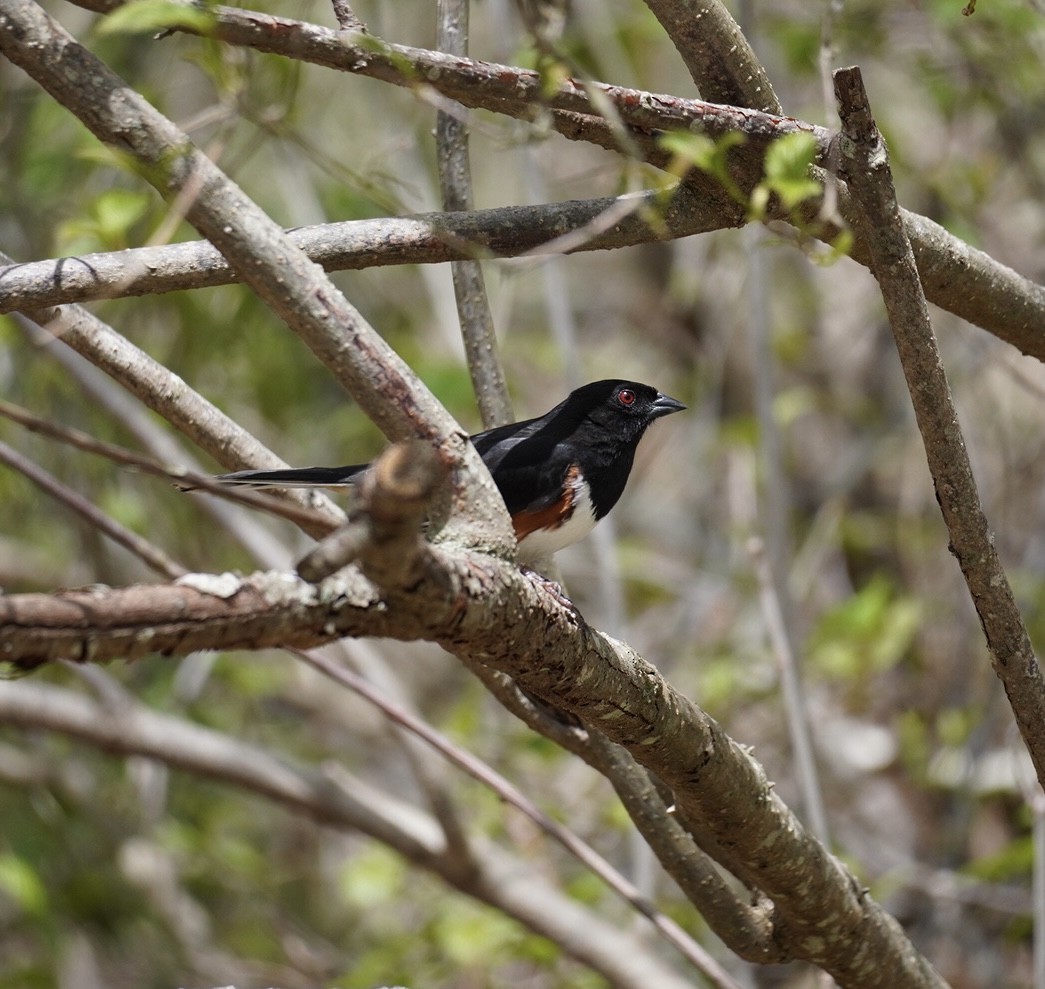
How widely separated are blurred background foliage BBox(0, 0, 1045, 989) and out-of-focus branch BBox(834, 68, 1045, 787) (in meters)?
1.69

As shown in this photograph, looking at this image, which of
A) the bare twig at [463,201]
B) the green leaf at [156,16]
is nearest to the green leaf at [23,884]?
the bare twig at [463,201]

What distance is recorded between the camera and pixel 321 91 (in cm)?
622

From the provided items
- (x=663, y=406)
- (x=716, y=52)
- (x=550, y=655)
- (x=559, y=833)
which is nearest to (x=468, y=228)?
(x=716, y=52)

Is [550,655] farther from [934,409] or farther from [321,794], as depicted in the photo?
A: [321,794]

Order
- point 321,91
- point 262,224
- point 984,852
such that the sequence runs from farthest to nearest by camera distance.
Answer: point 321,91, point 984,852, point 262,224

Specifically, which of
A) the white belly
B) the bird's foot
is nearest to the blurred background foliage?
the white belly

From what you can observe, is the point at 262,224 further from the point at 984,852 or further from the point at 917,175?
the point at 984,852

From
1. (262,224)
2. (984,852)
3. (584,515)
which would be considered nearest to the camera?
(262,224)

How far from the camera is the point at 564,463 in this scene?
306 centimetres

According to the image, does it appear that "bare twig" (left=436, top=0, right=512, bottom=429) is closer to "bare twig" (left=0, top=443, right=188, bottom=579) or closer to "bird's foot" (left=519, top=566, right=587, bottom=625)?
"bird's foot" (left=519, top=566, right=587, bottom=625)

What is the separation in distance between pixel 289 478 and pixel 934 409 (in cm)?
117

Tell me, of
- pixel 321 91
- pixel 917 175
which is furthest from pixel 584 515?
pixel 321 91

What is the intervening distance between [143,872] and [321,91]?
376cm

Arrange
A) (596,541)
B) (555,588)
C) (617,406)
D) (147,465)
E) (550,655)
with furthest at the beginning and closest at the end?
(596,541) → (617,406) → (555,588) → (550,655) → (147,465)
